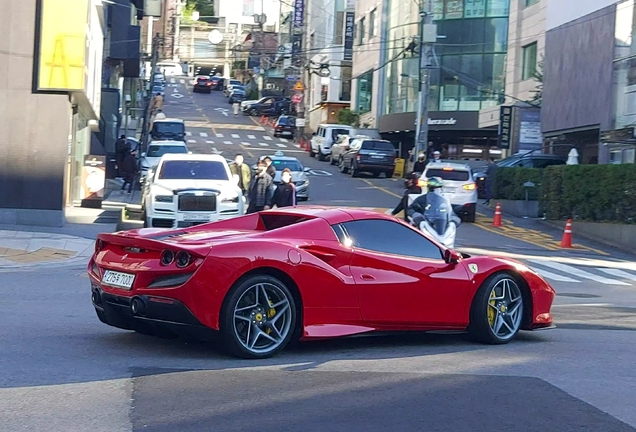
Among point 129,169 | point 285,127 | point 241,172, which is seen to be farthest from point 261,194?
point 285,127

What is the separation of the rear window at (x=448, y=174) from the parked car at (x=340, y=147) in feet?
57.1

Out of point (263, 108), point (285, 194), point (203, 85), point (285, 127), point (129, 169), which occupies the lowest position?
point (285, 194)

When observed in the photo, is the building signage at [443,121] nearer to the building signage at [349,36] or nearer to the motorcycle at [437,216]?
the building signage at [349,36]

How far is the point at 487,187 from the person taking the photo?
3559 cm

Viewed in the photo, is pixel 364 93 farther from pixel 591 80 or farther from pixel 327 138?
pixel 591 80

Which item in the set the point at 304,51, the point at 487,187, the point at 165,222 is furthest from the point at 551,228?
the point at 304,51

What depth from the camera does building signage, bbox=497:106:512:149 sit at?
4512 centimetres

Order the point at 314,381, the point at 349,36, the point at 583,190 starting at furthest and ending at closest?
the point at 349,36
the point at 583,190
the point at 314,381

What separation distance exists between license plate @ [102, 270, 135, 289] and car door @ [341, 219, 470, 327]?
195cm

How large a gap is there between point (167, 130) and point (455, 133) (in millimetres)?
19004

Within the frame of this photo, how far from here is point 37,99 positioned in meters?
23.1

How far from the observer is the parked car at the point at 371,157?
144 feet

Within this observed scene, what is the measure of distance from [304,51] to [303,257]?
76.9 meters

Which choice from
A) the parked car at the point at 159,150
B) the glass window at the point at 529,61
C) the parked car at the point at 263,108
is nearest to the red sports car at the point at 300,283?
the parked car at the point at 159,150
